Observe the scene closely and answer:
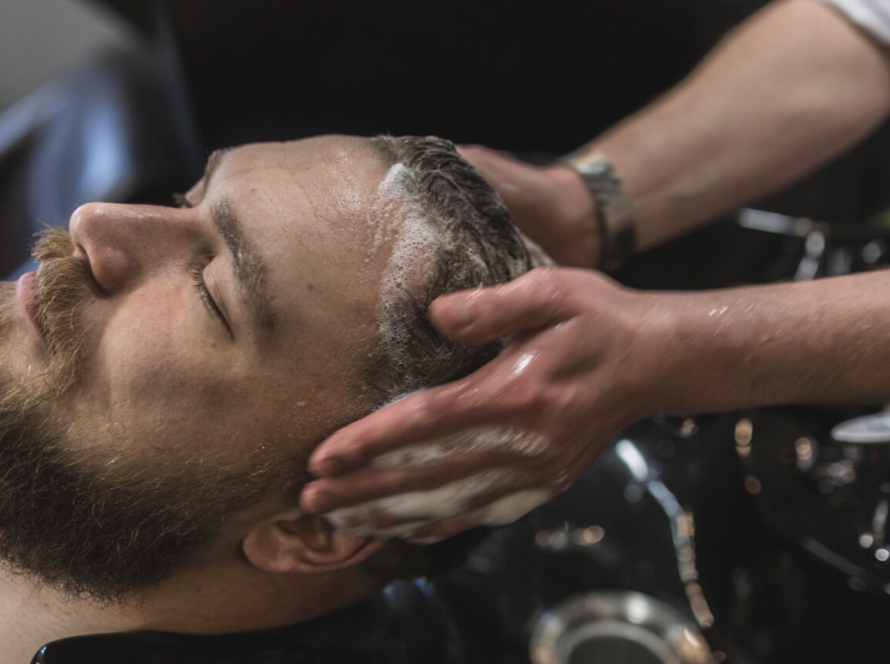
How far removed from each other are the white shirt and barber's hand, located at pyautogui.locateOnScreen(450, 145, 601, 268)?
0.73m

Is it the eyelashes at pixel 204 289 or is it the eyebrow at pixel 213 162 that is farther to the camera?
the eyebrow at pixel 213 162

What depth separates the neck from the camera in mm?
1150

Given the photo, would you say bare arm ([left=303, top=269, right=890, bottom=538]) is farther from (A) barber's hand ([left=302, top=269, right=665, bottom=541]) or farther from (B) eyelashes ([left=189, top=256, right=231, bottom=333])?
(B) eyelashes ([left=189, top=256, right=231, bottom=333])

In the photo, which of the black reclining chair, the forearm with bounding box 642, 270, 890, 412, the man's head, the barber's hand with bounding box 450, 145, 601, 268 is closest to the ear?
the man's head

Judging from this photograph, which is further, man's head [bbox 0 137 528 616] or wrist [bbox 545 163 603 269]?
wrist [bbox 545 163 603 269]

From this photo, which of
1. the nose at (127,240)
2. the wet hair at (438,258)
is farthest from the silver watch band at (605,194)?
the nose at (127,240)

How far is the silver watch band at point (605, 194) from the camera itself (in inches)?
64.4

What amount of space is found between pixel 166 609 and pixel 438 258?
0.67 metres

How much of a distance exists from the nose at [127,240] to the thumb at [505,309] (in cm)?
39

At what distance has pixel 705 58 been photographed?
5.87 feet

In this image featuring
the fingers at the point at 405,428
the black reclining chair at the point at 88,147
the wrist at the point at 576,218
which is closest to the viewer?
the fingers at the point at 405,428

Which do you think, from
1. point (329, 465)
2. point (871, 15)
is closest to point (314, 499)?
point (329, 465)

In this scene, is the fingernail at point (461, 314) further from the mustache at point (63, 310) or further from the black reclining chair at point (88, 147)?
the black reclining chair at point (88, 147)

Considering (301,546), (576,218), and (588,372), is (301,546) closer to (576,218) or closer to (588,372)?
(588,372)
